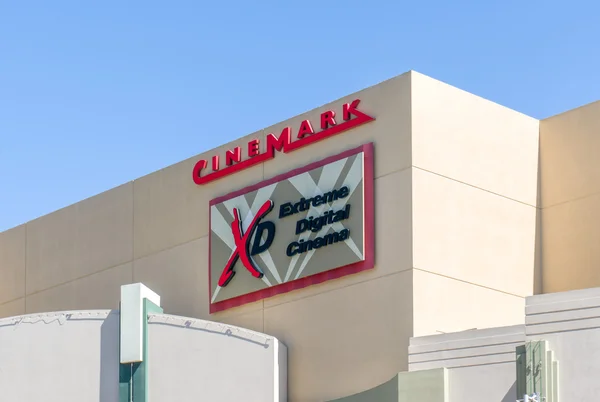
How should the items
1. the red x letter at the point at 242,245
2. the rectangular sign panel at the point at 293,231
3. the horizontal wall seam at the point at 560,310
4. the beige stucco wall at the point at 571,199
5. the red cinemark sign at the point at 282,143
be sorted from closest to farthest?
1. the horizontal wall seam at the point at 560,310
2. the rectangular sign panel at the point at 293,231
3. the red cinemark sign at the point at 282,143
4. the beige stucco wall at the point at 571,199
5. the red x letter at the point at 242,245

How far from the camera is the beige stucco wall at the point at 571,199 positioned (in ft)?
116

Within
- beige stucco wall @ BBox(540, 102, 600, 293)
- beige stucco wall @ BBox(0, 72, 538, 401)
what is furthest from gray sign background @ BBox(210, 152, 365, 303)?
beige stucco wall @ BBox(540, 102, 600, 293)

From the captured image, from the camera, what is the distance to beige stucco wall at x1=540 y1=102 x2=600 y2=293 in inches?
1389

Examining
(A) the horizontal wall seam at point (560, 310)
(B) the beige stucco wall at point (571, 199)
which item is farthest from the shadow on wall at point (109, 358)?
(A) the horizontal wall seam at point (560, 310)

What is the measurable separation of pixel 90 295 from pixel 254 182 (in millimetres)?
6768

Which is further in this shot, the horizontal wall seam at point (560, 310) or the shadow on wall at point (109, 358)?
the shadow on wall at point (109, 358)

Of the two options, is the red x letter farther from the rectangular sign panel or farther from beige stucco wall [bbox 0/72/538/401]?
beige stucco wall [bbox 0/72/538/401]

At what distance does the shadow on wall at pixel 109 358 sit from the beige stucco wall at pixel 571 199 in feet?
33.1

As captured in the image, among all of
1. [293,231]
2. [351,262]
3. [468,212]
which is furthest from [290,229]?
[468,212]

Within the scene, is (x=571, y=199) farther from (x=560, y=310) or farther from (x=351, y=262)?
(x=560, y=310)

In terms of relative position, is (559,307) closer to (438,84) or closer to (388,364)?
(388,364)

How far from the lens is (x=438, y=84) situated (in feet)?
112

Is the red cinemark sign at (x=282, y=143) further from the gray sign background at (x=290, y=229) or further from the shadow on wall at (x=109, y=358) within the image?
the shadow on wall at (x=109, y=358)

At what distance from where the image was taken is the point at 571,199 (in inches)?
1405
